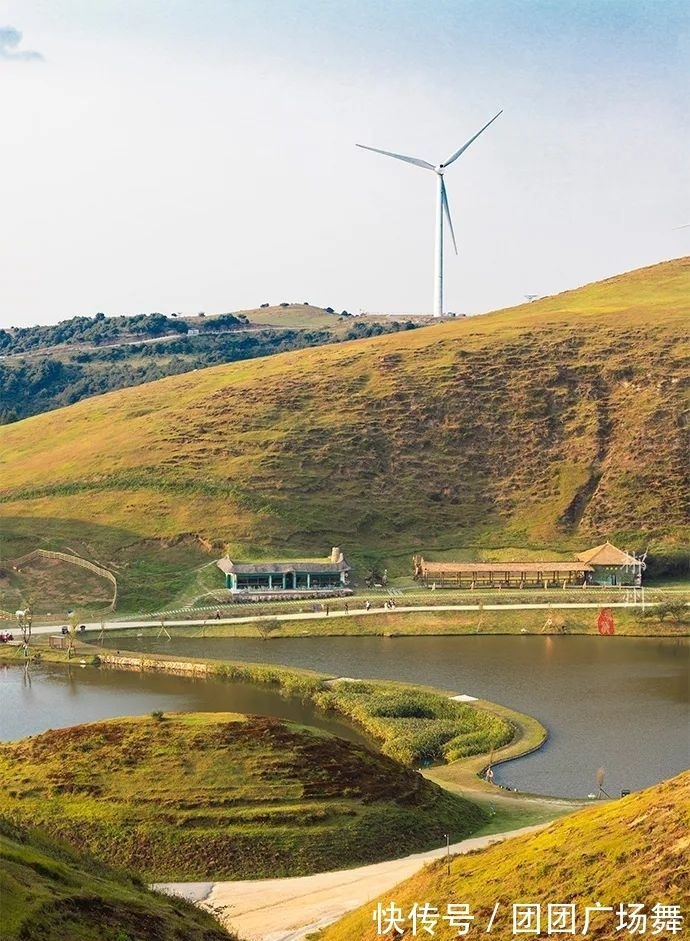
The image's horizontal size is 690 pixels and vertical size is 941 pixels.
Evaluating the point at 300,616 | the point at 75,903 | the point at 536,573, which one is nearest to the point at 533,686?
the point at 300,616

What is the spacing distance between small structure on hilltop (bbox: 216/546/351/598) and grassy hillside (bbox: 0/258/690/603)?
16.6ft

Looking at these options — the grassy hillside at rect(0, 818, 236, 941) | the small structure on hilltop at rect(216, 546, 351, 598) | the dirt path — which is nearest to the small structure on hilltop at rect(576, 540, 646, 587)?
the small structure on hilltop at rect(216, 546, 351, 598)

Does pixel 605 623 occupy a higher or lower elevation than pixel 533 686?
higher

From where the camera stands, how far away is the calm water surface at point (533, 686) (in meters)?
60.3

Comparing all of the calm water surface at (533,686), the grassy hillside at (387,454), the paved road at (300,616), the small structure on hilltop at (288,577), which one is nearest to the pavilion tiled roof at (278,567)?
the small structure on hilltop at (288,577)

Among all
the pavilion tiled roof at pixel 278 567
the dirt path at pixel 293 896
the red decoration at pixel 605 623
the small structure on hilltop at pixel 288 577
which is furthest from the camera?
the pavilion tiled roof at pixel 278 567

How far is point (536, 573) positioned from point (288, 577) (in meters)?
21.7

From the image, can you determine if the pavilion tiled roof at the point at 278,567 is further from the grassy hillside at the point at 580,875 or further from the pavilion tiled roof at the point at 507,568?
the grassy hillside at the point at 580,875

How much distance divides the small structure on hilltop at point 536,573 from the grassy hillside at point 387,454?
653cm

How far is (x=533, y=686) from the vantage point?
7844cm

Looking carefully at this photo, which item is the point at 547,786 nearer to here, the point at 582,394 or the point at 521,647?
the point at 521,647

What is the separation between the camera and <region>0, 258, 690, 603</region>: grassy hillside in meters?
126

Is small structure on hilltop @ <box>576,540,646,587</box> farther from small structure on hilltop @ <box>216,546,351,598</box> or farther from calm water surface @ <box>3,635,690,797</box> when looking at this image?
small structure on hilltop @ <box>216,546,351,598</box>

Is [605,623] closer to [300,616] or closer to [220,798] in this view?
[300,616]
